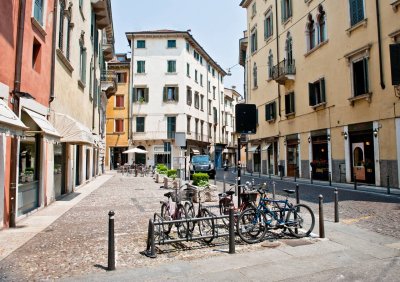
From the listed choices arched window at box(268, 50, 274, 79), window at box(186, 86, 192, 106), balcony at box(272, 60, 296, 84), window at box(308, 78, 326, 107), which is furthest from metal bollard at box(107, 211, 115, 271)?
window at box(186, 86, 192, 106)

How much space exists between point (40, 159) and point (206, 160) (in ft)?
61.2

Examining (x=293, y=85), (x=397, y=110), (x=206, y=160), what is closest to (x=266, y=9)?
(x=293, y=85)

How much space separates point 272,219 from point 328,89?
1593 cm

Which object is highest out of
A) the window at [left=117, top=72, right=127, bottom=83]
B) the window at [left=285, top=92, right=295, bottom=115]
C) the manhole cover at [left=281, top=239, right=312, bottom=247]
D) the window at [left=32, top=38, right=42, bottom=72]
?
the window at [left=117, top=72, right=127, bottom=83]

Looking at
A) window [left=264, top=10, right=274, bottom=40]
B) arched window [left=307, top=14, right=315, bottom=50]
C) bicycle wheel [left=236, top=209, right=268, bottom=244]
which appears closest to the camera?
bicycle wheel [left=236, top=209, right=268, bottom=244]

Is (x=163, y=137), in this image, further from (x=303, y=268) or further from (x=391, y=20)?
(x=303, y=268)

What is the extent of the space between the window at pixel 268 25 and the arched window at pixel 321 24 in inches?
288

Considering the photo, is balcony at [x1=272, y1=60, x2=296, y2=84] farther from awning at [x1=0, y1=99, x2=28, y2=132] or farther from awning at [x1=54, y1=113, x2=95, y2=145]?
awning at [x1=0, y1=99, x2=28, y2=132]

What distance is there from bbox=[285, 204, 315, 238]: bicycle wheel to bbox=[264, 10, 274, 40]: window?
2460 centimetres

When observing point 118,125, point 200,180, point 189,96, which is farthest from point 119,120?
point 200,180

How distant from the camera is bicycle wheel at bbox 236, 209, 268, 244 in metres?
6.65

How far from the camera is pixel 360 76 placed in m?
17.8

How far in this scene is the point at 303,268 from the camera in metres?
5.18

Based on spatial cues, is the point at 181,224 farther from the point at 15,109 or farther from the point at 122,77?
the point at 122,77
